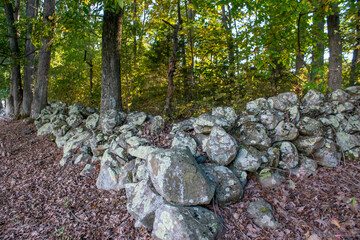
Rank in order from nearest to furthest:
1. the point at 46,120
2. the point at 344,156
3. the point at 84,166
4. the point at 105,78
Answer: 1. the point at 344,156
2. the point at 84,166
3. the point at 105,78
4. the point at 46,120

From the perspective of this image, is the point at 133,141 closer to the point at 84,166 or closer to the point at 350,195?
the point at 84,166

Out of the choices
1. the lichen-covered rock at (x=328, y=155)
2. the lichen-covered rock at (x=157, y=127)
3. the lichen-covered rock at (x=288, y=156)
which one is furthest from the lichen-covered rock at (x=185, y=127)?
the lichen-covered rock at (x=328, y=155)

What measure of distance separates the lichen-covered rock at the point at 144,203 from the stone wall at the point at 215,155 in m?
0.01

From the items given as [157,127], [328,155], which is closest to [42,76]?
[157,127]

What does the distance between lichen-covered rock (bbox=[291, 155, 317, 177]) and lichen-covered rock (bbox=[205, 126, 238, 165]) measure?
1.12 metres

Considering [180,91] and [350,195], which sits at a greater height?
[180,91]

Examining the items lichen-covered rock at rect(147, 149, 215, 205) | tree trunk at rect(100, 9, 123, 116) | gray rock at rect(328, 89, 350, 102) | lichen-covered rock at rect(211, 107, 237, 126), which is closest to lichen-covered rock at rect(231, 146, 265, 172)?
lichen-covered rock at rect(211, 107, 237, 126)

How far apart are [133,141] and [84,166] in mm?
1483

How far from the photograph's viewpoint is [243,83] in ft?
17.6

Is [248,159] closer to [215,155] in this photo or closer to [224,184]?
[215,155]

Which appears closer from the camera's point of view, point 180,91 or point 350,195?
point 350,195

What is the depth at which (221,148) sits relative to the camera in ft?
11.1

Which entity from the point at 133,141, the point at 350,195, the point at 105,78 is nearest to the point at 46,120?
the point at 105,78

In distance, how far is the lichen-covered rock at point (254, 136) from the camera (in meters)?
3.58
